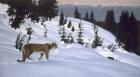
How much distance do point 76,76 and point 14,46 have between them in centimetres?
314

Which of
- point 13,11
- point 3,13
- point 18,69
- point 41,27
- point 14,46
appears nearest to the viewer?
point 18,69

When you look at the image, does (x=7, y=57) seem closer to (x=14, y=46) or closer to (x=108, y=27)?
(x=14, y=46)

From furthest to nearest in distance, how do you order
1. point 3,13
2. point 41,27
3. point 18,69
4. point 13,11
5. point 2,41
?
point 41,27
point 3,13
point 2,41
point 13,11
point 18,69

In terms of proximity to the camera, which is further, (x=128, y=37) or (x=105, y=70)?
(x=128, y=37)

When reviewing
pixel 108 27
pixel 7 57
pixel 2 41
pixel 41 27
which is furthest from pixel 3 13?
pixel 108 27

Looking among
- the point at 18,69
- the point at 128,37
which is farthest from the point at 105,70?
the point at 128,37

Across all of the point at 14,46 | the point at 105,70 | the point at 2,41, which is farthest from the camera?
the point at 14,46

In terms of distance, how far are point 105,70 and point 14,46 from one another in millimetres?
2942

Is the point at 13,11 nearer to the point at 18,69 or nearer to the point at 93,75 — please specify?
the point at 18,69

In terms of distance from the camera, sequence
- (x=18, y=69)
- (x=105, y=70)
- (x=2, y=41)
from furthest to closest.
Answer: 1. (x=2, y=41)
2. (x=105, y=70)
3. (x=18, y=69)

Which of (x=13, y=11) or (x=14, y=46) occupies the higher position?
(x=13, y=11)

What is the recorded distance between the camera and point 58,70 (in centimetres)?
529

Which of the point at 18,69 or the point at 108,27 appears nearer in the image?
the point at 18,69

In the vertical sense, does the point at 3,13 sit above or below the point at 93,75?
above
